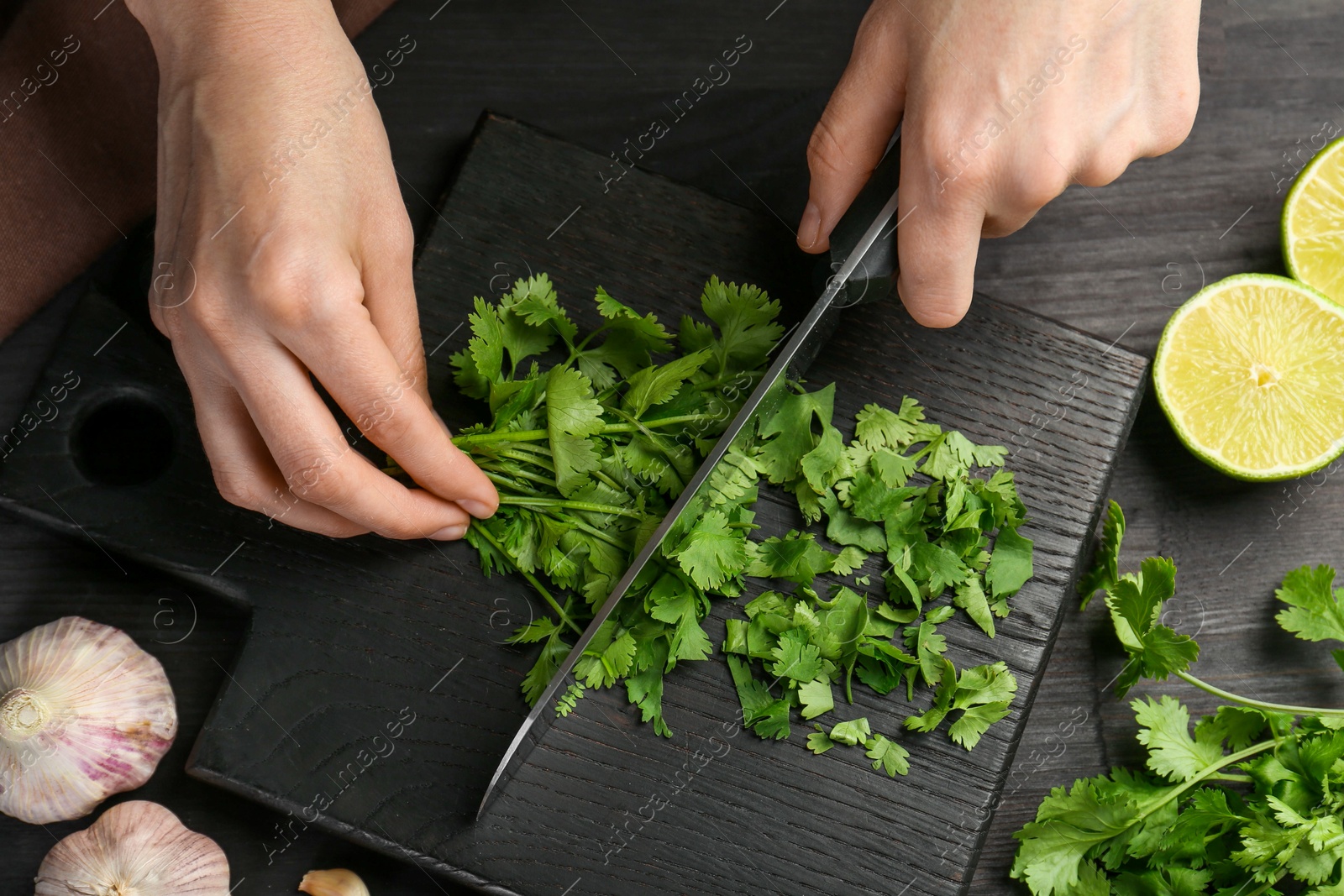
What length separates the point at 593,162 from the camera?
156 cm

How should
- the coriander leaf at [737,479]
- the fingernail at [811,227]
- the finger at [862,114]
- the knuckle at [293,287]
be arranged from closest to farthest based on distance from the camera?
1. the knuckle at [293,287]
2. the finger at [862,114]
3. the fingernail at [811,227]
4. the coriander leaf at [737,479]

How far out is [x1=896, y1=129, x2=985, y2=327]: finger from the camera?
1.16 m

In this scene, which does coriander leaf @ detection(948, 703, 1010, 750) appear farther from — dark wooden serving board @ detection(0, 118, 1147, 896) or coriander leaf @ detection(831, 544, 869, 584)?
coriander leaf @ detection(831, 544, 869, 584)

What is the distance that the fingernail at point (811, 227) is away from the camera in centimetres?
131

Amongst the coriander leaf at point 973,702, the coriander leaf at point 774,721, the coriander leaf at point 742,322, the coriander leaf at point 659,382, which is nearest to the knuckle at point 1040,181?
the coriander leaf at point 742,322

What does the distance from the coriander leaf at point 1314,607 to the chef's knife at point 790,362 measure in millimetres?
928

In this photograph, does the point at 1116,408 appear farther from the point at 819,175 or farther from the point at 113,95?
the point at 113,95

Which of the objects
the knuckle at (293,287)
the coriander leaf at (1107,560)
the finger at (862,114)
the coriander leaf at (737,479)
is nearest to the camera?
the knuckle at (293,287)

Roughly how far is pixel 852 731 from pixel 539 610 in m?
0.53

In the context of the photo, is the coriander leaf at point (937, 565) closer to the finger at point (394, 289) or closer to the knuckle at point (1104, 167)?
the knuckle at point (1104, 167)

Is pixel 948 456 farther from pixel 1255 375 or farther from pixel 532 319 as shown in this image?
pixel 532 319

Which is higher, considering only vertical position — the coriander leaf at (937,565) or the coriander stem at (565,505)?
the coriander stem at (565,505)

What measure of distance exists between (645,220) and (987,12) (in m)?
0.62

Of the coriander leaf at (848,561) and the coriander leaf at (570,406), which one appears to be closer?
the coriander leaf at (570,406)
